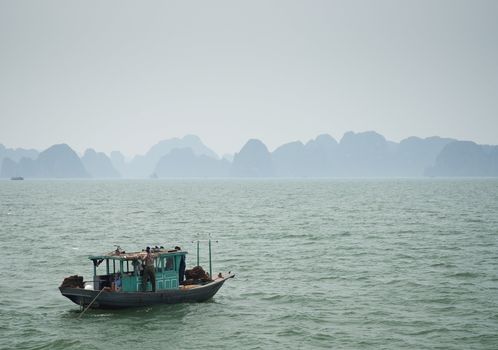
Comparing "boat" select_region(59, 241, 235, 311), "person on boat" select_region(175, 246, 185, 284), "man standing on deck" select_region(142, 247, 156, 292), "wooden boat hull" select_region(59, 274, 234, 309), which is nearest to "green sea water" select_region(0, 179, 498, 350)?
"wooden boat hull" select_region(59, 274, 234, 309)

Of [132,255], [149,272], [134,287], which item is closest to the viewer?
[149,272]

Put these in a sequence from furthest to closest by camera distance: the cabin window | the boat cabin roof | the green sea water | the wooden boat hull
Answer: the cabin window → the boat cabin roof → the wooden boat hull → the green sea water

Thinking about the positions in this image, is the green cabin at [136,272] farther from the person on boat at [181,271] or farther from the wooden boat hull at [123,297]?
the wooden boat hull at [123,297]

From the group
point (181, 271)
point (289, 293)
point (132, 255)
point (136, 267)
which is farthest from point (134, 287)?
point (289, 293)

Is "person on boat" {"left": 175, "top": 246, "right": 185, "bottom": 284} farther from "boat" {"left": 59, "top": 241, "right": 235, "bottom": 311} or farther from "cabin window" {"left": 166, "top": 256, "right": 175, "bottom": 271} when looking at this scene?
"cabin window" {"left": 166, "top": 256, "right": 175, "bottom": 271}

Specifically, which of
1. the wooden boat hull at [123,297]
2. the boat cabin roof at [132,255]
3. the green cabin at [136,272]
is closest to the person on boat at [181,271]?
the green cabin at [136,272]

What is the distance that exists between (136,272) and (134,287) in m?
0.73

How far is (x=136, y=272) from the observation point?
92.1ft

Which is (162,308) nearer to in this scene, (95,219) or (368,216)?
(95,219)

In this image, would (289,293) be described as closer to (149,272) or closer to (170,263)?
(170,263)

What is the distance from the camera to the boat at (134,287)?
2750cm

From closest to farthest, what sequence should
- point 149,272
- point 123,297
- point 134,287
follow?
point 123,297, point 149,272, point 134,287

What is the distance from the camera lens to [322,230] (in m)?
62.7

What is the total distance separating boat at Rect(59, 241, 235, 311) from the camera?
27500 millimetres
